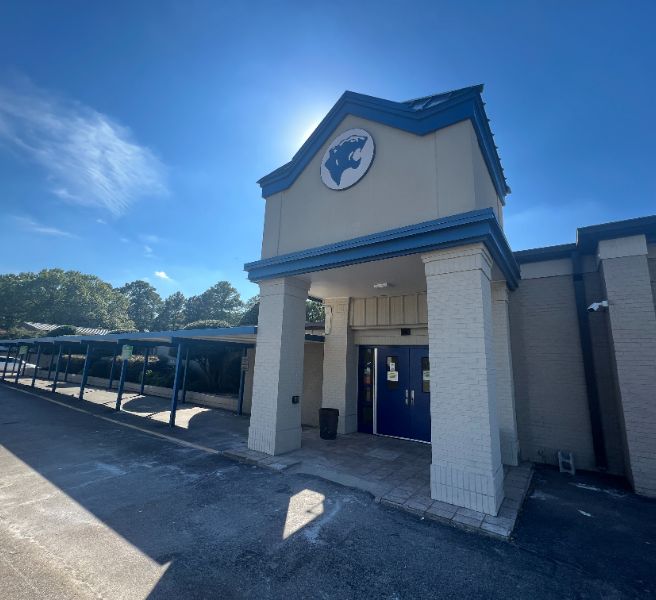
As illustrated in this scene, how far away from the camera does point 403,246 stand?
22.5 feet

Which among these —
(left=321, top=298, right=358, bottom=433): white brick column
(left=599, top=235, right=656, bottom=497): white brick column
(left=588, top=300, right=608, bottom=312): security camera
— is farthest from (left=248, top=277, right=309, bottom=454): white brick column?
(left=599, top=235, right=656, bottom=497): white brick column

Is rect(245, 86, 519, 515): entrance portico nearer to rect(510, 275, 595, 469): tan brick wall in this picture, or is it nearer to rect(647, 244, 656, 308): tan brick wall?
rect(510, 275, 595, 469): tan brick wall

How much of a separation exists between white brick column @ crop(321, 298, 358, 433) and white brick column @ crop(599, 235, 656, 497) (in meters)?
7.17

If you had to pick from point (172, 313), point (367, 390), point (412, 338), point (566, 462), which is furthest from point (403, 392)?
point (172, 313)

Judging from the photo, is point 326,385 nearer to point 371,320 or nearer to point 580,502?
point 371,320

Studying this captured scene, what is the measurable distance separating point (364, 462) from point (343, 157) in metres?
7.86

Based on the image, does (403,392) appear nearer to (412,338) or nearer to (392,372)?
(392,372)

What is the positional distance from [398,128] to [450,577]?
8.18m

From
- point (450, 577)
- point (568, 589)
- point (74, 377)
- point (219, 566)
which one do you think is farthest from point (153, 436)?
point (74, 377)

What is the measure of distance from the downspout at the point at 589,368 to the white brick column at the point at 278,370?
7.52m

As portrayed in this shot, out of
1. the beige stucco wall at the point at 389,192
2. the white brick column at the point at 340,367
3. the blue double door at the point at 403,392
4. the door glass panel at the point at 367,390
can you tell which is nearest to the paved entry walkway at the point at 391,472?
the blue double door at the point at 403,392

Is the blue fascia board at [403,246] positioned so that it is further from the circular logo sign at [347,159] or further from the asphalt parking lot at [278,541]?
the asphalt parking lot at [278,541]

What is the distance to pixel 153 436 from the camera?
10.5m

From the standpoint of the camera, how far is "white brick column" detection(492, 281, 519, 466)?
843 cm
